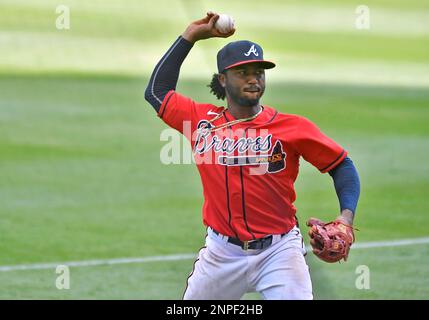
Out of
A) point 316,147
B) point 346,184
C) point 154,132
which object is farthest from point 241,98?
point 154,132

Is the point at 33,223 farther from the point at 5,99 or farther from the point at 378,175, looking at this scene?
the point at 5,99

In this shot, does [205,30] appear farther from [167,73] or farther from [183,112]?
[183,112]

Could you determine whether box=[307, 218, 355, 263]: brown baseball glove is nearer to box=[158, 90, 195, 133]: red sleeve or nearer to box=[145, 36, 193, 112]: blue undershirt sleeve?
box=[158, 90, 195, 133]: red sleeve

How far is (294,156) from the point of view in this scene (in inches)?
249

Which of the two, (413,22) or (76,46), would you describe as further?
(413,22)

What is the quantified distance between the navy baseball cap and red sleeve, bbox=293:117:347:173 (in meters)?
0.42

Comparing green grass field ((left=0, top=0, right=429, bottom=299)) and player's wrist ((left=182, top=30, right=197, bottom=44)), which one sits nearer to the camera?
player's wrist ((left=182, top=30, right=197, bottom=44))

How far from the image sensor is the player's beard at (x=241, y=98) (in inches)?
249

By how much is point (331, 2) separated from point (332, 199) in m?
15.3

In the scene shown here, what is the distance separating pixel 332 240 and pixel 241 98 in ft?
3.28

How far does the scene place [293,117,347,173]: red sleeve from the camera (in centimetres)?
623

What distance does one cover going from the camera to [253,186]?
247 inches

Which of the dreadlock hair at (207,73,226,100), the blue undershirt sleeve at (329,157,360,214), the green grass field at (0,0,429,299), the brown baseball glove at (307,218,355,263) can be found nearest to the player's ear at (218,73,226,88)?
the dreadlock hair at (207,73,226,100)
